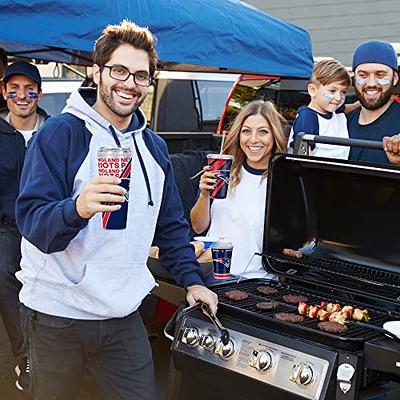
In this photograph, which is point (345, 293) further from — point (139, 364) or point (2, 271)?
point (2, 271)

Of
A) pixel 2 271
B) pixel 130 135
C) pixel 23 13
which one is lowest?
pixel 2 271

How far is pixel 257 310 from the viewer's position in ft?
9.36

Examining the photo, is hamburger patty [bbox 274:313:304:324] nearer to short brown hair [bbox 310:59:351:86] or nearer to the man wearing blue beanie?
the man wearing blue beanie

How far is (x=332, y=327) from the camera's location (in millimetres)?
2621

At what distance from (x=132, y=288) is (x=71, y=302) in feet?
0.85

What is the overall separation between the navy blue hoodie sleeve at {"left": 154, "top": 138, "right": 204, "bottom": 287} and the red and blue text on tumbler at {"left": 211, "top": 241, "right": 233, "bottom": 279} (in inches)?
4.3

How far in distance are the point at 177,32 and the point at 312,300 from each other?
2421 mm

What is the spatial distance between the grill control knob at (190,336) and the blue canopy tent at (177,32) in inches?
77.7

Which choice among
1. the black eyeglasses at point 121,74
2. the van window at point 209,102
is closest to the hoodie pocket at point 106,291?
the black eyeglasses at point 121,74

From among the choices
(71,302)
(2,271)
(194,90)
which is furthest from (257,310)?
(194,90)

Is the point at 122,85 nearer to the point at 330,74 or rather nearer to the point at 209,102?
the point at 330,74

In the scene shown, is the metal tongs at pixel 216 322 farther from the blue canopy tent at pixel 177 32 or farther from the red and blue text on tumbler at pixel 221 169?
the blue canopy tent at pixel 177 32

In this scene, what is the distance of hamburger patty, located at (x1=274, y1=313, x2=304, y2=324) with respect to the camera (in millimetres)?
2721

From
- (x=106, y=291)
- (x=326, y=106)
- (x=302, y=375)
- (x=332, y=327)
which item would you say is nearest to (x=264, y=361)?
(x=302, y=375)
